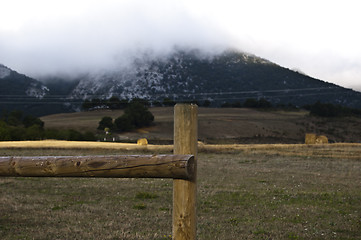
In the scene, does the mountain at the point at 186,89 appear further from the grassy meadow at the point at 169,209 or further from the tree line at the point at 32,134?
the grassy meadow at the point at 169,209

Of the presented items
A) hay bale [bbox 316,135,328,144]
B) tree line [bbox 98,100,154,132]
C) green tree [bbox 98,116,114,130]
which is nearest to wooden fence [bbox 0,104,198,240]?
hay bale [bbox 316,135,328,144]

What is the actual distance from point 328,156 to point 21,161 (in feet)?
110

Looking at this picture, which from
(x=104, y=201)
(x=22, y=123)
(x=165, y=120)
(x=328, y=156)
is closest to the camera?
(x=104, y=201)

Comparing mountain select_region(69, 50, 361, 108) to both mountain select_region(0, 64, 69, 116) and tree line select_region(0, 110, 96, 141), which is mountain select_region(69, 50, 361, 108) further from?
tree line select_region(0, 110, 96, 141)

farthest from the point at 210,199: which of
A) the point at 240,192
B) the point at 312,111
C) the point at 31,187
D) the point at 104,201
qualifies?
the point at 312,111

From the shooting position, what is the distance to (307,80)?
179000 mm

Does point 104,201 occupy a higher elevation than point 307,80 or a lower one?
lower

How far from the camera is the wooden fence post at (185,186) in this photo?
179 inches

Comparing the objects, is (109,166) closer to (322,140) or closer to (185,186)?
(185,186)

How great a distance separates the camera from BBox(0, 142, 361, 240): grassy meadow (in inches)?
330

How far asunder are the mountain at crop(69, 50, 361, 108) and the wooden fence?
137 metres

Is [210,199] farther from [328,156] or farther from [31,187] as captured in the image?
[328,156]

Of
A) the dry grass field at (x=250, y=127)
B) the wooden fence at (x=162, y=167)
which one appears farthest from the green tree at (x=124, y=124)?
the wooden fence at (x=162, y=167)

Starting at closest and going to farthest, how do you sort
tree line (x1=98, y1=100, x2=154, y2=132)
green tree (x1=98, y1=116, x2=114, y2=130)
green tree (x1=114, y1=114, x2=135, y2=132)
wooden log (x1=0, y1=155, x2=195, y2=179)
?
wooden log (x1=0, y1=155, x2=195, y2=179) → green tree (x1=114, y1=114, x2=135, y2=132) → tree line (x1=98, y1=100, x2=154, y2=132) → green tree (x1=98, y1=116, x2=114, y2=130)
